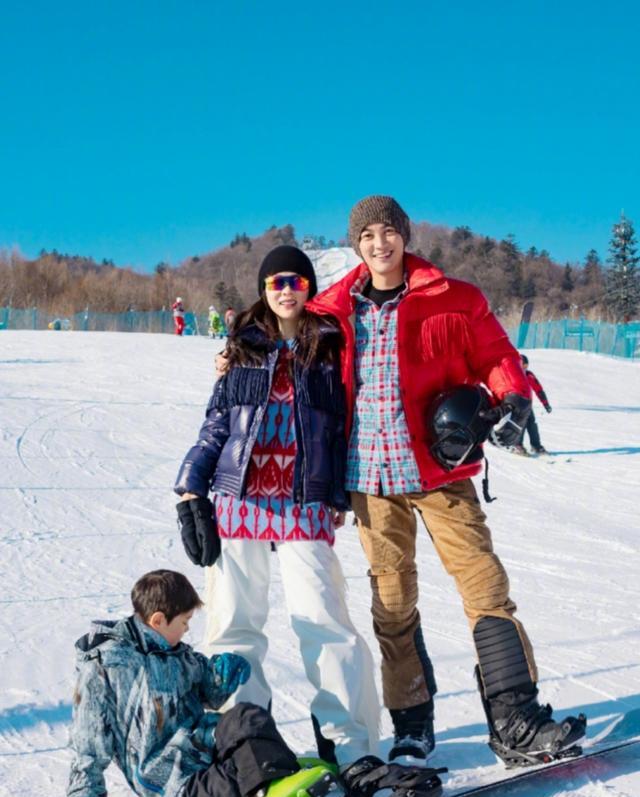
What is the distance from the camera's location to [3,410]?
439 inches

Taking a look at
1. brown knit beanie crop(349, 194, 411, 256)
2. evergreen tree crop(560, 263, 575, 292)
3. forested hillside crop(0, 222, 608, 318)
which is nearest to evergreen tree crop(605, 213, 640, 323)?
forested hillside crop(0, 222, 608, 318)

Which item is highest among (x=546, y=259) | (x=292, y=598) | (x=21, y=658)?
(x=546, y=259)

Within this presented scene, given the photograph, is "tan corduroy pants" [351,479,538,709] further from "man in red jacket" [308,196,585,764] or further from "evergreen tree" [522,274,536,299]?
"evergreen tree" [522,274,536,299]

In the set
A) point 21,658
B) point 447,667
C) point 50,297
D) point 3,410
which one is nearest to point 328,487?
point 447,667

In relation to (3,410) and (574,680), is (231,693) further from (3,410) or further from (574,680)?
(3,410)

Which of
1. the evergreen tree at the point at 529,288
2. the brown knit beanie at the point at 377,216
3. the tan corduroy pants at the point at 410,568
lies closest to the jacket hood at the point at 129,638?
the tan corduroy pants at the point at 410,568

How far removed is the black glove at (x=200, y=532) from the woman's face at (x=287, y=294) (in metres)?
0.69

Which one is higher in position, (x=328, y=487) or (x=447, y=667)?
(x=328, y=487)

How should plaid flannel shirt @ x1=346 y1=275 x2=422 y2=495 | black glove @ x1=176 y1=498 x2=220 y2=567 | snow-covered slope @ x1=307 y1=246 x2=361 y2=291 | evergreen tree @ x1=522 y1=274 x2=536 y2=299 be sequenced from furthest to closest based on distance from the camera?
evergreen tree @ x1=522 y1=274 x2=536 y2=299 → snow-covered slope @ x1=307 y1=246 x2=361 y2=291 → plaid flannel shirt @ x1=346 y1=275 x2=422 y2=495 → black glove @ x1=176 y1=498 x2=220 y2=567

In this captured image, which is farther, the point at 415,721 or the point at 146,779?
the point at 415,721

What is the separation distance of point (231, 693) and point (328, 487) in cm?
69

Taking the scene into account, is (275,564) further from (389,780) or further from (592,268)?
(592,268)

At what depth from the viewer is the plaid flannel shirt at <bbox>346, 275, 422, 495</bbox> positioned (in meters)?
2.82

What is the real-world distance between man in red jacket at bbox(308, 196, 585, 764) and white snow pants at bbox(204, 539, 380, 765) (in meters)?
0.16
